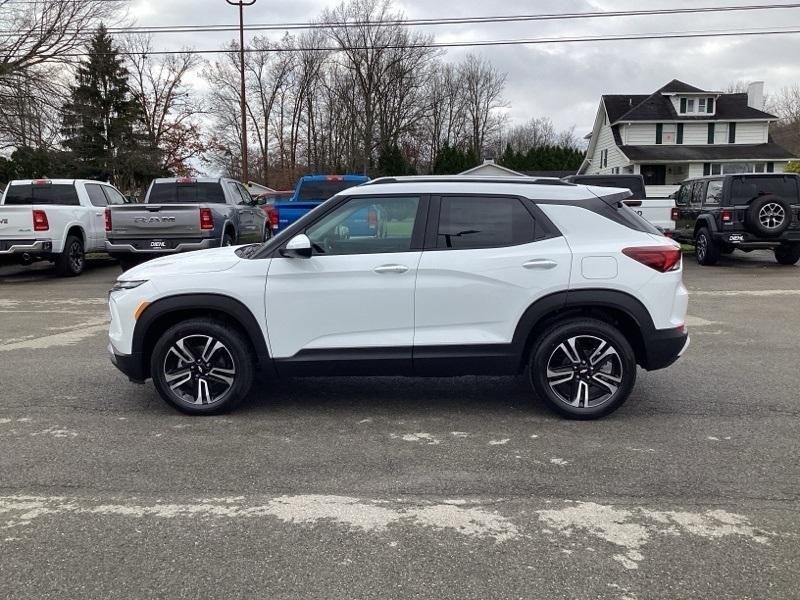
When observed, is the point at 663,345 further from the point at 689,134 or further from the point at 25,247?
the point at 689,134

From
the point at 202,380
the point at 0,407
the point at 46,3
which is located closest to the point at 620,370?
the point at 202,380

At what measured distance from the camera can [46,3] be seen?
82.5 ft

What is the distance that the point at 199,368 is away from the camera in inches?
202

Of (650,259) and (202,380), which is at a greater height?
(650,259)

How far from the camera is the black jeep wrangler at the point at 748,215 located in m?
14.0

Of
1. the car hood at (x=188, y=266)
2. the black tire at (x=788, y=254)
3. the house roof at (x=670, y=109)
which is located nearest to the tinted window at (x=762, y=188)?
the black tire at (x=788, y=254)

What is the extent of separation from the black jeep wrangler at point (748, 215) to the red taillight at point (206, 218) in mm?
10288

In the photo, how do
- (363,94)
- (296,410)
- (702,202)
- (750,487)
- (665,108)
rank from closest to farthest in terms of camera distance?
(750,487)
(296,410)
(702,202)
(665,108)
(363,94)

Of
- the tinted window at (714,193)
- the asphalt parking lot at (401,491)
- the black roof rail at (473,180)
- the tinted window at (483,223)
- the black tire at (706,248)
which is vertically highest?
the tinted window at (714,193)

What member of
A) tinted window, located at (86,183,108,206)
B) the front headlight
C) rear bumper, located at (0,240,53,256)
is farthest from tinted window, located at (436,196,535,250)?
tinted window, located at (86,183,108,206)

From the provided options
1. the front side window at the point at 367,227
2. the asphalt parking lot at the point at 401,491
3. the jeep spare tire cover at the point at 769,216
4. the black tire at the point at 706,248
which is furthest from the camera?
the black tire at the point at 706,248

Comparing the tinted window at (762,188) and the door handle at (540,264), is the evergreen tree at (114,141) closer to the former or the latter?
the tinted window at (762,188)

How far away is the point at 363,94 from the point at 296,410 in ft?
178

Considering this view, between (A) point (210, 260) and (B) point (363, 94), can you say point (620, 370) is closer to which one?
(A) point (210, 260)
